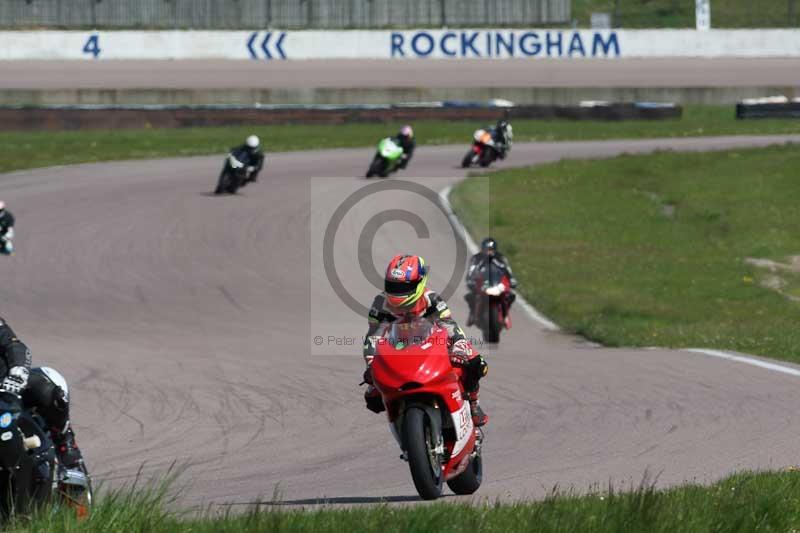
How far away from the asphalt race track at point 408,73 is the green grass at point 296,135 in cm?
364

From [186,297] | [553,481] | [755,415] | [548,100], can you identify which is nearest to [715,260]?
[186,297]

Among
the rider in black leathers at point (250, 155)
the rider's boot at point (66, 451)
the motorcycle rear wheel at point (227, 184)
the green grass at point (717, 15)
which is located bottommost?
the motorcycle rear wheel at point (227, 184)

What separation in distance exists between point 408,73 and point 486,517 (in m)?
43.3

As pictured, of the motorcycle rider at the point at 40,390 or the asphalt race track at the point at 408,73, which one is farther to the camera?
the asphalt race track at the point at 408,73

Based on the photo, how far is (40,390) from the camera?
7348 millimetres

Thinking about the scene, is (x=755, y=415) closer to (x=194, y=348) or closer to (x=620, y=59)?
(x=194, y=348)

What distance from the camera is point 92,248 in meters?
24.8

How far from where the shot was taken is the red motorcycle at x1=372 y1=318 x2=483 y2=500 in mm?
8031

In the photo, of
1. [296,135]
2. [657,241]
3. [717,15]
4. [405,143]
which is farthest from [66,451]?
[717,15]

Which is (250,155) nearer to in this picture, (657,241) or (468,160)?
(468,160)

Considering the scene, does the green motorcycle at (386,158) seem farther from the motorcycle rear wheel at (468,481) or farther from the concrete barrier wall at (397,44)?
the motorcycle rear wheel at (468,481)

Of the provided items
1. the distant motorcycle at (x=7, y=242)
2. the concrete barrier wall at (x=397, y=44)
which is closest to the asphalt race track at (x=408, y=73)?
the concrete barrier wall at (x=397, y=44)

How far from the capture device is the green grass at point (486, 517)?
6445mm

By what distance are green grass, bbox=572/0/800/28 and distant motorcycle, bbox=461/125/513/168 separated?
19.5 metres
